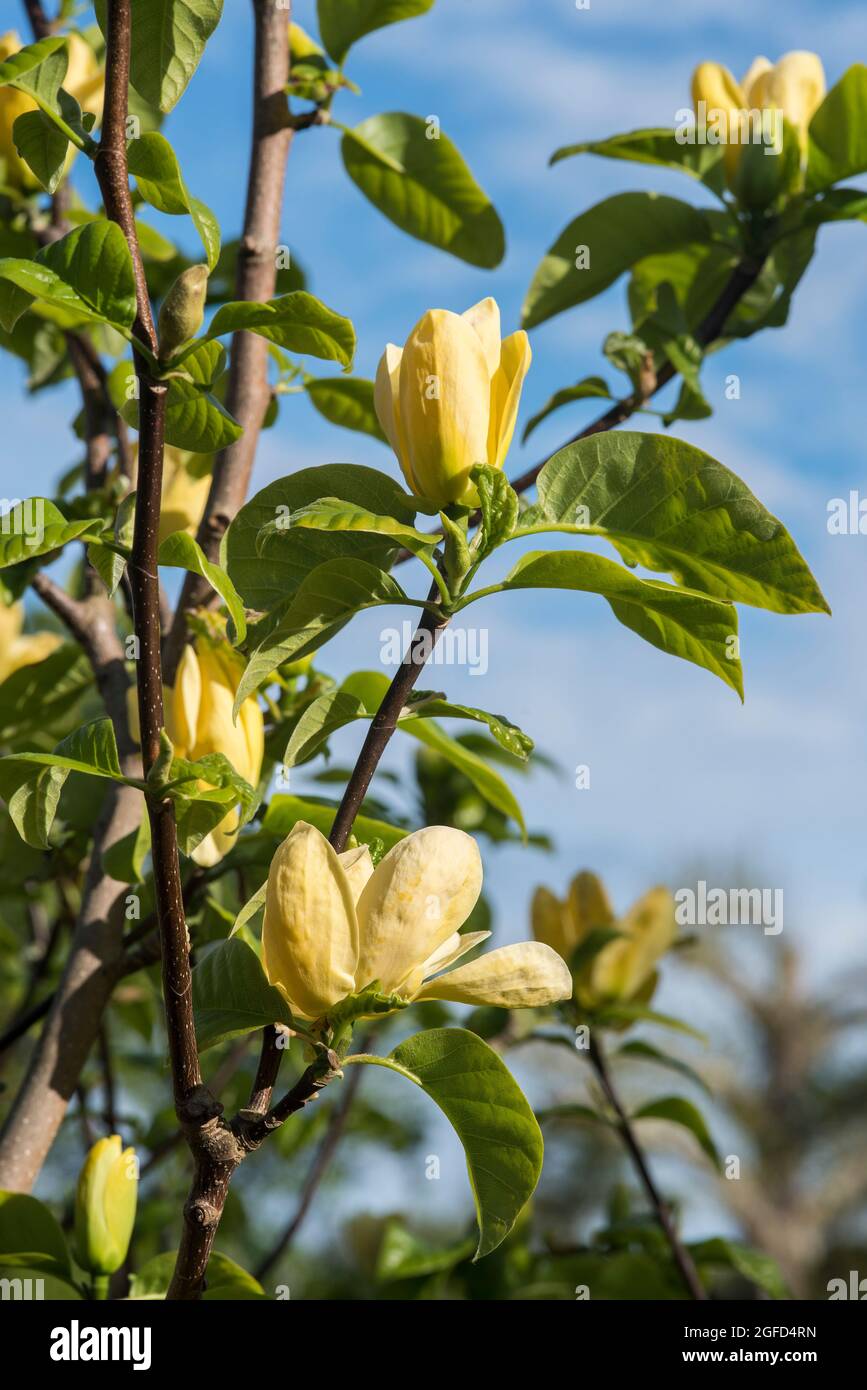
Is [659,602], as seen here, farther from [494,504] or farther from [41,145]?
[41,145]

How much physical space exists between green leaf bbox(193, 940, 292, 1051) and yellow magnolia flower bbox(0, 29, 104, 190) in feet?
2.60

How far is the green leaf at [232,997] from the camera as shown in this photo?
0.56 metres

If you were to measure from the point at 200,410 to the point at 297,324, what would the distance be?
0.06 meters

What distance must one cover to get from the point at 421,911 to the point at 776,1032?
11970 mm

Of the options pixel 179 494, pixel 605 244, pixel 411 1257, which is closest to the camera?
pixel 179 494

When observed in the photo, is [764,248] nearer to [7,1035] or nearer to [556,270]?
[556,270]

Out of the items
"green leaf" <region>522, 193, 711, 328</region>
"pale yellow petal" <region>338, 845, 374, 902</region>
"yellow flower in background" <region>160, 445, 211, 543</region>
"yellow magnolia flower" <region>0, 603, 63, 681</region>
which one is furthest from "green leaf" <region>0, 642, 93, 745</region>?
"pale yellow petal" <region>338, 845, 374, 902</region>

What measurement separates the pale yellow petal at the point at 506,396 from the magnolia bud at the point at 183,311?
18 centimetres

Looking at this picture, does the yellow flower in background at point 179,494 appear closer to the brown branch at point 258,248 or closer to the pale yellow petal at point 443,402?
the brown branch at point 258,248

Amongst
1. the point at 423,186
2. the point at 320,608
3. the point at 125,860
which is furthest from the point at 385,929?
the point at 423,186

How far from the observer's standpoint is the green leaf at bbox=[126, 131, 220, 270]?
56 centimetres

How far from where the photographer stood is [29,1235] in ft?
2.80
